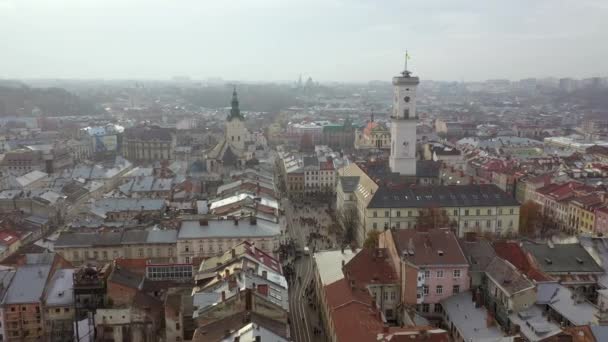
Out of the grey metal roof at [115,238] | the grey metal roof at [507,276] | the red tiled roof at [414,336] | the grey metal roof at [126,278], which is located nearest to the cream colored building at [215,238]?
the grey metal roof at [115,238]

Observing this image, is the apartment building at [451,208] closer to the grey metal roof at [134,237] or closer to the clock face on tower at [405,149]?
the clock face on tower at [405,149]

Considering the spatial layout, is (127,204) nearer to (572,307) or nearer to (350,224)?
(350,224)

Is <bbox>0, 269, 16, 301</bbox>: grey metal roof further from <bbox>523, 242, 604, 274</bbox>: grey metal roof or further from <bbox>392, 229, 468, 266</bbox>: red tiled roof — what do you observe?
<bbox>523, 242, 604, 274</bbox>: grey metal roof

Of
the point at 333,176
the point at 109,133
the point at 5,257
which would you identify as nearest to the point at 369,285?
the point at 5,257

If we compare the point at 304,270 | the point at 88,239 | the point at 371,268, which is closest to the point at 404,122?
the point at 304,270

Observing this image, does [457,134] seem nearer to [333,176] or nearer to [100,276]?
[333,176]

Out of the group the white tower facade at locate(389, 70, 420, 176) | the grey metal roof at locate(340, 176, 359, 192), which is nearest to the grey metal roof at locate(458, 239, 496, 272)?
the grey metal roof at locate(340, 176, 359, 192)
